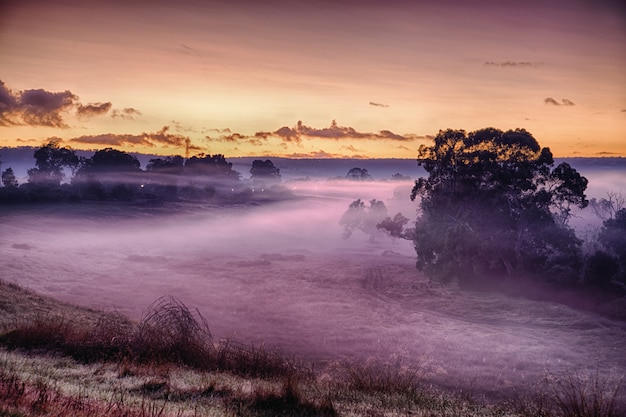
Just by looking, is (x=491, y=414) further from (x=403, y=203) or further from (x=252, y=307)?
(x=403, y=203)

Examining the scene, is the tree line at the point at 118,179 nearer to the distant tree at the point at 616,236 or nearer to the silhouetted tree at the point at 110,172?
the silhouetted tree at the point at 110,172

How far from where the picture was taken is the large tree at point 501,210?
4919 centimetres

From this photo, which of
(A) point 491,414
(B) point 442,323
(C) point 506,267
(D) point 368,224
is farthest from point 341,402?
(D) point 368,224

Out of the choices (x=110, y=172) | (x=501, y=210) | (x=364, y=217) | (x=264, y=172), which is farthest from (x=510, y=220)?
(x=264, y=172)

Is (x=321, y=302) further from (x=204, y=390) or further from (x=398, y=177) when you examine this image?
(x=398, y=177)

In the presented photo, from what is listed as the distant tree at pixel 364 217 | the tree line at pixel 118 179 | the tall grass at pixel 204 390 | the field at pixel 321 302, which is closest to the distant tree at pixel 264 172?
the tree line at pixel 118 179

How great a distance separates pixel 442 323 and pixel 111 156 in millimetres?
116231

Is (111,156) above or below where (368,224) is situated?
above

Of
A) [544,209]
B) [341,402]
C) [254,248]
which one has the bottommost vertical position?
[254,248]

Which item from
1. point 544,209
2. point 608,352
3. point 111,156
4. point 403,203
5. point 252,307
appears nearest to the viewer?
point 608,352

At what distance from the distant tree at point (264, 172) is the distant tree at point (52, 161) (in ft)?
201

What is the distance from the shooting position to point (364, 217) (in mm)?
108125

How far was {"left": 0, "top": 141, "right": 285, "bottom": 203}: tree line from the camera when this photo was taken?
340 feet

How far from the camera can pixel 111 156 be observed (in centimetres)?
13312
